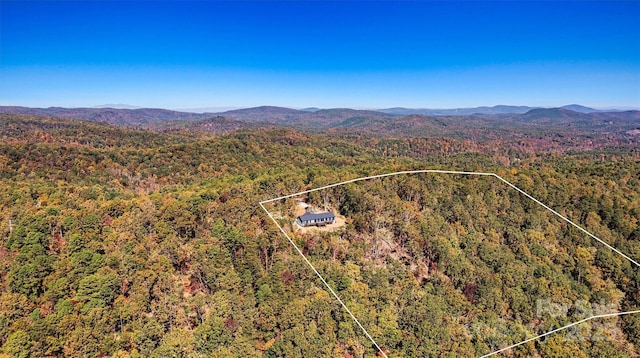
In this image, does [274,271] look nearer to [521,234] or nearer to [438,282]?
[438,282]

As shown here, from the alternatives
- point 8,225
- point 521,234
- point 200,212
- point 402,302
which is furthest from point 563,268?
point 8,225

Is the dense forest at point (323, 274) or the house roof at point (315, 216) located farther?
the house roof at point (315, 216)

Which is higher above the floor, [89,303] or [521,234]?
[521,234]

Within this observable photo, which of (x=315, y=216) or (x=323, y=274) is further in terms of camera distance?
(x=315, y=216)

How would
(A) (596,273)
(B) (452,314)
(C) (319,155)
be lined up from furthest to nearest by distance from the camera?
(C) (319,155), (A) (596,273), (B) (452,314)

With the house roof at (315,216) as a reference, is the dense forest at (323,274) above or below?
below

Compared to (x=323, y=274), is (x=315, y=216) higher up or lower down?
higher up

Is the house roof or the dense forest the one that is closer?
the dense forest

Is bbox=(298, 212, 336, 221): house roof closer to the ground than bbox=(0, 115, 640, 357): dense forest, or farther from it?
farther from it
